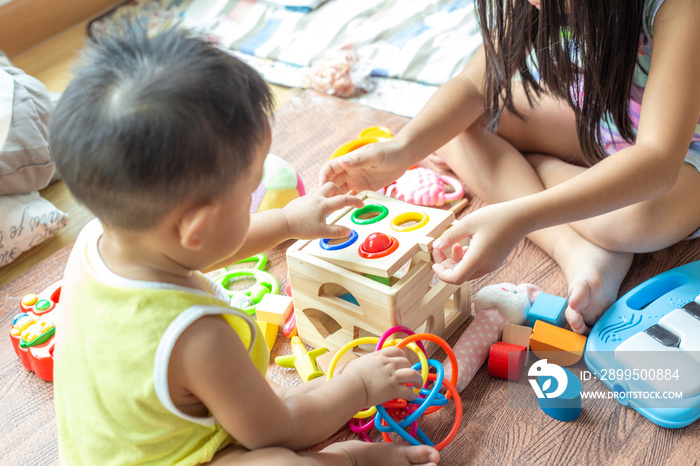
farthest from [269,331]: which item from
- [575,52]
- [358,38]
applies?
[358,38]

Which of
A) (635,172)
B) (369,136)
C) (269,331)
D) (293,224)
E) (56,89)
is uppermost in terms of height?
(635,172)

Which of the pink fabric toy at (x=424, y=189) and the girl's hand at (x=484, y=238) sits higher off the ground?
the girl's hand at (x=484, y=238)

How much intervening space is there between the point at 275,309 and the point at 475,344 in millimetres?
304

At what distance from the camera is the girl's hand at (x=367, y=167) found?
0.98m

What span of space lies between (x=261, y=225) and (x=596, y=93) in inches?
20.9

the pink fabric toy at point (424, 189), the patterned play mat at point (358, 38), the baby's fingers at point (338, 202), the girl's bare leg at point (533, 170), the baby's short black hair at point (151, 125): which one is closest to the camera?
the baby's short black hair at point (151, 125)

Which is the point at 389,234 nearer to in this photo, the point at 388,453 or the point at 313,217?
the point at 313,217

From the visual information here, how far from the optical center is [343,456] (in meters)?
0.71

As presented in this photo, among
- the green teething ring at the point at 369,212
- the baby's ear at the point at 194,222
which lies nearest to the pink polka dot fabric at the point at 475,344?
the green teething ring at the point at 369,212

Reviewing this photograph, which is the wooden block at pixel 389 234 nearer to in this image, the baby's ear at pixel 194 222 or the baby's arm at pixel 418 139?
the baby's arm at pixel 418 139

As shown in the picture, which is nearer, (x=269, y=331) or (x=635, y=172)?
(x=635, y=172)

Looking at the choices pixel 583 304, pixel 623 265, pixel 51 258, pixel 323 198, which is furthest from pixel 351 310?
pixel 51 258

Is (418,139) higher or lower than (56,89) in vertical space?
higher

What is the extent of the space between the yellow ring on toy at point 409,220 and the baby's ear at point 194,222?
37 cm
